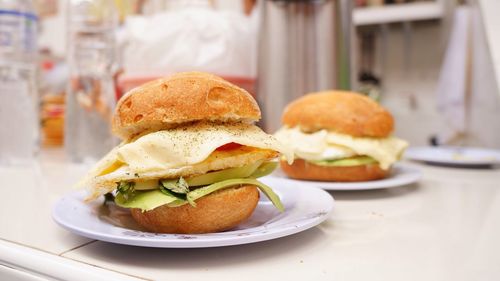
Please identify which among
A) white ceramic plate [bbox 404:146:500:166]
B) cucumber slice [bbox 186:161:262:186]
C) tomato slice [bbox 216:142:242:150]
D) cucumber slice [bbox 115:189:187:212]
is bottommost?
white ceramic plate [bbox 404:146:500:166]

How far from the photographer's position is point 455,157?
140 centimetres

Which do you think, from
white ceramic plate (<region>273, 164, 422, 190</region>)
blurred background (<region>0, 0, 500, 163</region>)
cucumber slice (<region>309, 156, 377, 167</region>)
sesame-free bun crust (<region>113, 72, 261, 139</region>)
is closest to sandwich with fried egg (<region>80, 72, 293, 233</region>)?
sesame-free bun crust (<region>113, 72, 261, 139</region>)

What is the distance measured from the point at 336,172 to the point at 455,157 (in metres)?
0.63

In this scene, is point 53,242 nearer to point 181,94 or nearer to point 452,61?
point 181,94

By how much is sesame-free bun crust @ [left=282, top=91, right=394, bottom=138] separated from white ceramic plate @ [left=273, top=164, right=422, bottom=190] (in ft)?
0.36

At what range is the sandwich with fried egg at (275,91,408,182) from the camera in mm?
985

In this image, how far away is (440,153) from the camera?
4.94ft

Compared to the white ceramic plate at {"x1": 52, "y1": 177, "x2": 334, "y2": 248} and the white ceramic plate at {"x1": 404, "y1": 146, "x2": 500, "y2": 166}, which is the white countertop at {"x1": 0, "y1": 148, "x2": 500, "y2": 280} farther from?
the white ceramic plate at {"x1": 404, "y1": 146, "x2": 500, "y2": 166}

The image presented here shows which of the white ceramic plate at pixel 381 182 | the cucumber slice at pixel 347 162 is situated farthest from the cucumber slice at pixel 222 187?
the cucumber slice at pixel 347 162

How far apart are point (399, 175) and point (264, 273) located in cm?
68

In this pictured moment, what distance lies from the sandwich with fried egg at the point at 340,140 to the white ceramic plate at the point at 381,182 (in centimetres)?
3

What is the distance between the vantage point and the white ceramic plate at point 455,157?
1321 millimetres

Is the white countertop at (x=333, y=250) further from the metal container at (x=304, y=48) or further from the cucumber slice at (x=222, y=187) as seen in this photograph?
the metal container at (x=304, y=48)

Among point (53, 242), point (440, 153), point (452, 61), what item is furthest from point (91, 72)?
point (452, 61)
